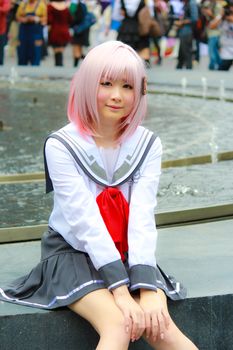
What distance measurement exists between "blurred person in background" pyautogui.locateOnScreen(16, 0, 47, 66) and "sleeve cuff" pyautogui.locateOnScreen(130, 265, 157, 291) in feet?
54.6

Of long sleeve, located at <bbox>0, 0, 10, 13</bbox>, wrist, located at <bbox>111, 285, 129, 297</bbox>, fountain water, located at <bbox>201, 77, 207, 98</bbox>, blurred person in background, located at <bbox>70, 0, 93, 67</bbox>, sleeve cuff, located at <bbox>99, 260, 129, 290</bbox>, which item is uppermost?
sleeve cuff, located at <bbox>99, 260, 129, 290</bbox>

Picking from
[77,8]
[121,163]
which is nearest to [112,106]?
[121,163]

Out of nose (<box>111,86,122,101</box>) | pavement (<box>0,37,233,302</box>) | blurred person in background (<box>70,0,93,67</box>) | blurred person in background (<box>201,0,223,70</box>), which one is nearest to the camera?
nose (<box>111,86,122,101</box>)

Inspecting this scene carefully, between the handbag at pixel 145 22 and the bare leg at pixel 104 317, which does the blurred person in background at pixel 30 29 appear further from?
the bare leg at pixel 104 317

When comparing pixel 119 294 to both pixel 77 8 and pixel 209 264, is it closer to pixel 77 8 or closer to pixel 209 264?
pixel 209 264

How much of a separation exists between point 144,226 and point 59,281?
1.39 feet

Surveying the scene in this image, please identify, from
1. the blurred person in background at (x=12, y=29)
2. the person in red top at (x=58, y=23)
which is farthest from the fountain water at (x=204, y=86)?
the blurred person in background at (x=12, y=29)

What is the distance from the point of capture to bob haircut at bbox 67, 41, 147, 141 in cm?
409

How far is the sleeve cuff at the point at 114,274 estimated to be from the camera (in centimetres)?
388

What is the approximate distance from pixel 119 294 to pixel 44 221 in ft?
6.61

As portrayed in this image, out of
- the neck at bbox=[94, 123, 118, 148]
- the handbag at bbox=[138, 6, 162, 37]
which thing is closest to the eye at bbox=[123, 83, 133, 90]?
the neck at bbox=[94, 123, 118, 148]

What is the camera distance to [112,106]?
4.18 meters

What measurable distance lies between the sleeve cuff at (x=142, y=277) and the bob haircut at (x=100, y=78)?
62 centimetres

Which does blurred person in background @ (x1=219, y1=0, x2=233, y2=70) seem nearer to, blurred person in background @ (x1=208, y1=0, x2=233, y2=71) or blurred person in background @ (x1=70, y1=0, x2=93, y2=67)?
blurred person in background @ (x1=208, y1=0, x2=233, y2=71)
